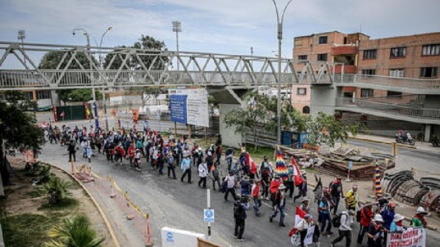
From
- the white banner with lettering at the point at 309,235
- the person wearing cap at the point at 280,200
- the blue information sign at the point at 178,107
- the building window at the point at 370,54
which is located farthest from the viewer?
the building window at the point at 370,54

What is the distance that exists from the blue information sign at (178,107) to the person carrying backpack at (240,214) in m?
16.8

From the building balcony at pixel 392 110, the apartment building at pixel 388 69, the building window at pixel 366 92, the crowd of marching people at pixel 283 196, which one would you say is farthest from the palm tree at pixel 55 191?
the building window at pixel 366 92

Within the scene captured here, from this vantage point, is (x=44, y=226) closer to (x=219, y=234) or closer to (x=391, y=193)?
(x=219, y=234)

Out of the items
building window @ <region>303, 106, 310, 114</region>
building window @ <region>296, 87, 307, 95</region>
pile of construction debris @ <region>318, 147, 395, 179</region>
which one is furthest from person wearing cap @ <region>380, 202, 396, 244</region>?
building window @ <region>296, 87, 307, 95</region>

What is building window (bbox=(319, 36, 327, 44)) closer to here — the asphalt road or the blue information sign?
the blue information sign

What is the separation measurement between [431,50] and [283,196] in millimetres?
30751

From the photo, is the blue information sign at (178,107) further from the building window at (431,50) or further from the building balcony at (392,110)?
the building window at (431,50)

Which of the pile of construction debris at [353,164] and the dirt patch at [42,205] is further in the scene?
the pile of construction debris at [353,164]

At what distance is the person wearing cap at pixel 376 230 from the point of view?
858cm

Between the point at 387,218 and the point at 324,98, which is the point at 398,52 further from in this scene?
the point at 387,218

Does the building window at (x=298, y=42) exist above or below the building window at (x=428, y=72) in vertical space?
above

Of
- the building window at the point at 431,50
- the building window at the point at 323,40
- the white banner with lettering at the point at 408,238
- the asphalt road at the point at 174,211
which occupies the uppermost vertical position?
the building window at the point at 323,40

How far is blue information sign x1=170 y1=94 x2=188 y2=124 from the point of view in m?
26.2

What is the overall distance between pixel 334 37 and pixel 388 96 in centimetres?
1232
